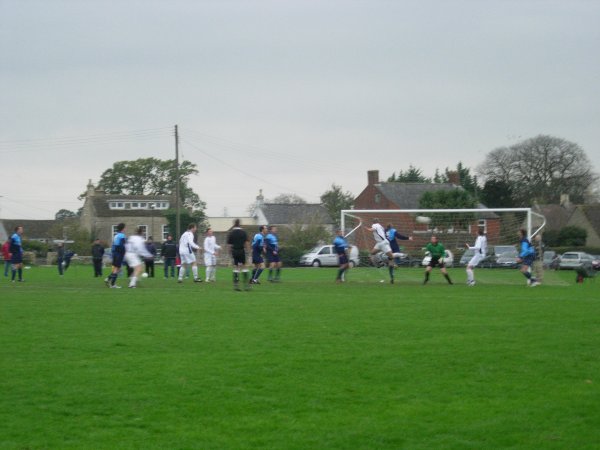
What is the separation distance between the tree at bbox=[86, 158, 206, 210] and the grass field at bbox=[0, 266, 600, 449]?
90.8 m

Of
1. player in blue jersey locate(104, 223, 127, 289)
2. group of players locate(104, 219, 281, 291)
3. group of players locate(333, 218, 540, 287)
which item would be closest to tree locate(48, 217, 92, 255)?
group of players locate(104, 219, 281, 291)

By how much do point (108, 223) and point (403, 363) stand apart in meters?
88.0

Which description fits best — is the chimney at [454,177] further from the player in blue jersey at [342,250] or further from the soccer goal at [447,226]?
the player in blue jersey at [342,250]

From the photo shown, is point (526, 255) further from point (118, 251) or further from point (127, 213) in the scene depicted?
point (127, 213)

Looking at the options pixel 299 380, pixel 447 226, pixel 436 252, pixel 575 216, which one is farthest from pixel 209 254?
pixel 575 216

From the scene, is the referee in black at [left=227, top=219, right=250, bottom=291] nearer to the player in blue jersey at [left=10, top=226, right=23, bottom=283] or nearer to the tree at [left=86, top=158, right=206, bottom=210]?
the player in blue jersey at [left=10, top=226, right=23, bottom=283]

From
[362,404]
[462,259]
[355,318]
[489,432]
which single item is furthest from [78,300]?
[462,259]

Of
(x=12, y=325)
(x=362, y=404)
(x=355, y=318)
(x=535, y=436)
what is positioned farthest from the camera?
(x=355, y=318)

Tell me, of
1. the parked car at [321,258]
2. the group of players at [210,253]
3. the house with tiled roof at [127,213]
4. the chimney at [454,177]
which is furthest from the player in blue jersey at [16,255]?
the chimney at [454,177]

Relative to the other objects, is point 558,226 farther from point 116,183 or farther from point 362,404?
point 362,404

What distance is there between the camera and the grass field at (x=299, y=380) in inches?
290

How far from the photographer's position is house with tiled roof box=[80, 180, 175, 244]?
94625mm

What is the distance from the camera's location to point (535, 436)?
288 inches

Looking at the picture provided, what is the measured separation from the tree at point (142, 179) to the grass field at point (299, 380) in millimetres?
90801
